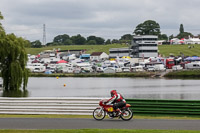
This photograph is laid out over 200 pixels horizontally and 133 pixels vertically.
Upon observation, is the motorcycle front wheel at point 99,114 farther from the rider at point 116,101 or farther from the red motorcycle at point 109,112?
the rider at point 116,101

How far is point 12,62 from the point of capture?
54.7 meters

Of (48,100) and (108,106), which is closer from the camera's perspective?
(108,106)

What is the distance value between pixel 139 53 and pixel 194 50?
2716cm

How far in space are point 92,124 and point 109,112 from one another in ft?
6.48

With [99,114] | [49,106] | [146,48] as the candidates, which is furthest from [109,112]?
[146,48]

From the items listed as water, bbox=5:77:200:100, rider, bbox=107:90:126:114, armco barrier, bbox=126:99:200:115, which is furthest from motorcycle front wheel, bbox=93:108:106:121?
water, bbox=5:77:200:100

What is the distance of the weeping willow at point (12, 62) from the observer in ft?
178

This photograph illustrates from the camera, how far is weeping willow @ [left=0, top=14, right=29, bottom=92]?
54.1 m

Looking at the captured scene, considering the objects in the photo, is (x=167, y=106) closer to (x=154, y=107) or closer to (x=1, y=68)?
(x=154, y=107)

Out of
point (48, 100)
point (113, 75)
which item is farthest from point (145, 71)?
point (48, 100)

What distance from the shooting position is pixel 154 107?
2312 cm

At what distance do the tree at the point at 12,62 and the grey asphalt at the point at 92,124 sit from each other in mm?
32792

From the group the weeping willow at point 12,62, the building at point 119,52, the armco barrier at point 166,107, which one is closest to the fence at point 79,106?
the armco barrier at point 166,107

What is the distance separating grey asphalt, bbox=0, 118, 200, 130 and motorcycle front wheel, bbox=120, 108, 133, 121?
23 centimetres
